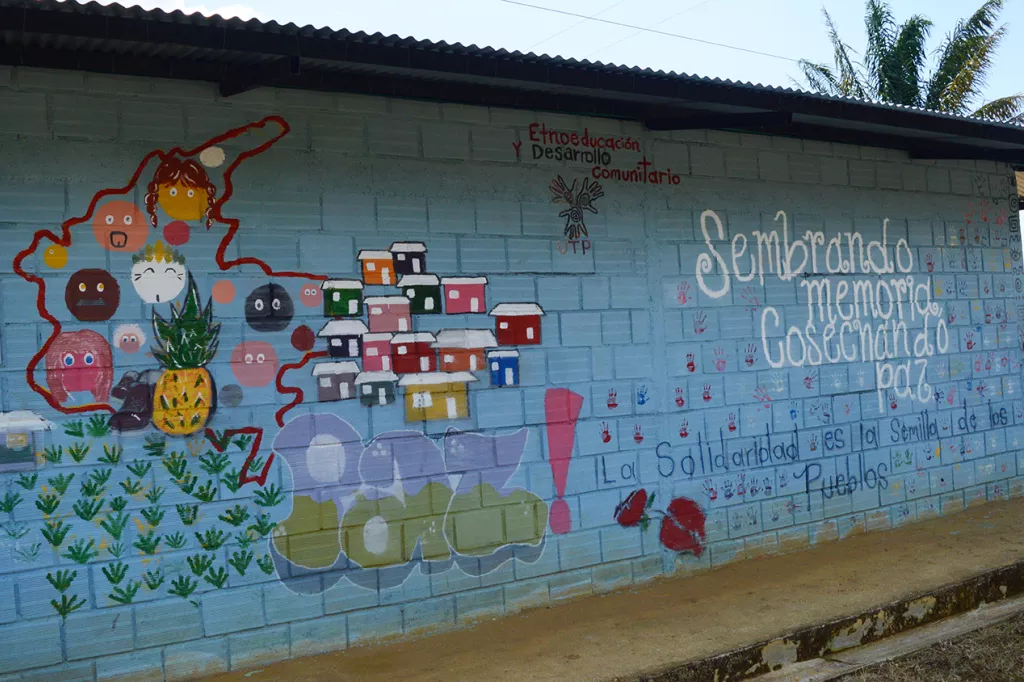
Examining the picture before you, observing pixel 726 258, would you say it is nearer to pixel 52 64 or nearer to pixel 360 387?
pixel 360 387

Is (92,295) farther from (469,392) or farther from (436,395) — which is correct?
(469,392)

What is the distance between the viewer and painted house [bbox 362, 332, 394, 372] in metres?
5.90

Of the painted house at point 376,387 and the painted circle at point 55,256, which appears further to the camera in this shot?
the painted house at point 376,387

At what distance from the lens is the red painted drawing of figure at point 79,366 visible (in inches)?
197

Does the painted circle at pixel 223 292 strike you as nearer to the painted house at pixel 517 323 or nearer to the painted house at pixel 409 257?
the painted house at pixel 409 257

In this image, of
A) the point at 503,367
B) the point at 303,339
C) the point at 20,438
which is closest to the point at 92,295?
the point at 20,438

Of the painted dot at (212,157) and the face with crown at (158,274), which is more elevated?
the painted dot at (212,157)

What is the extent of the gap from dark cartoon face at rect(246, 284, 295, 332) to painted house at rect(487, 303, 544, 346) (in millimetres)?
1326

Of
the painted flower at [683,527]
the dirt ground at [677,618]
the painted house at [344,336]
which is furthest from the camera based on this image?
the painted flower at [683,527]

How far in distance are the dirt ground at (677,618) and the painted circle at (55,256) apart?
224 cm

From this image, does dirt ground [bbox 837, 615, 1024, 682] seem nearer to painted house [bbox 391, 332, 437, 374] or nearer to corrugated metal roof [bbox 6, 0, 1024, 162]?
painted house [bbox 391, 332, 437, 374]

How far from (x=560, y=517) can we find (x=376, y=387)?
1555mm

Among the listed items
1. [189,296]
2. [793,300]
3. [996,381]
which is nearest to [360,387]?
[189,296]

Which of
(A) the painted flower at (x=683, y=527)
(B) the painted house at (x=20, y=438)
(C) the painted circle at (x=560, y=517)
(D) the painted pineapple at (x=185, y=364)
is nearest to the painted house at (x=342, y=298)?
(D) the painted pineapple at (x=185, y=364)
